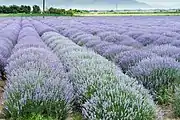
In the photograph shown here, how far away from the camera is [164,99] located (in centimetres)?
611

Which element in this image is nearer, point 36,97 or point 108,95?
point 108,95

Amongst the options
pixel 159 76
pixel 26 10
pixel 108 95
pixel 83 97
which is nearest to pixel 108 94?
pixel 108 95

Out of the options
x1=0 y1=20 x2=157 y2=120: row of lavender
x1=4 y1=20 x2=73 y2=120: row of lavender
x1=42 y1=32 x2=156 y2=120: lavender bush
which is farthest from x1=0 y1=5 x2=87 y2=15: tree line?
x1=4 y1=20 x2=73 y2=120: row of lavender

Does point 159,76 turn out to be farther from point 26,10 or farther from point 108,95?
point 26,10

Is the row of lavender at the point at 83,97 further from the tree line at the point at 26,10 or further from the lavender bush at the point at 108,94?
the tree line at the point at 26,10

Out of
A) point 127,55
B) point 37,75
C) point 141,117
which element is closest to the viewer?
point 141,117

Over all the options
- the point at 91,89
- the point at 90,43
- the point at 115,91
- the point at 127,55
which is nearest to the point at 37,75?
the point at 91,89

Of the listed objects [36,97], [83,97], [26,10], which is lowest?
[26,10]

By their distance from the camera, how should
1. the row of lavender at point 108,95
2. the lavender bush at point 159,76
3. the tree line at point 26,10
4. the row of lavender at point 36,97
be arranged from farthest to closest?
1. the tree line at point 26,10
2. the lavender bush at point 159,76
3. the row of lavender at point 36,97
4. the row of lavender at point 108,95

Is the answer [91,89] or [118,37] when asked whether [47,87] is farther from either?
[118,37]

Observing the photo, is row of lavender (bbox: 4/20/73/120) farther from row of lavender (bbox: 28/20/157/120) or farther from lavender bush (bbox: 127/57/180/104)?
lavender bush (bbox: 127/57/180/104)

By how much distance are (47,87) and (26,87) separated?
0.81 feet

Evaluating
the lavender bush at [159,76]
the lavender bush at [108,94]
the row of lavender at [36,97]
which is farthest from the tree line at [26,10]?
the row of lavender at [36,97]

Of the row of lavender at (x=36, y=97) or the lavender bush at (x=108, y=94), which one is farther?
the row of lavender at (x=36, y=97)
